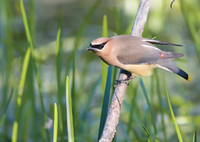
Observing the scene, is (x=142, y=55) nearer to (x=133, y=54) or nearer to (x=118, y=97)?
(x=133, y=54)

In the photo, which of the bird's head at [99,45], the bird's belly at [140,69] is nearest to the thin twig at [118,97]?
the bird's belly at [140,69]

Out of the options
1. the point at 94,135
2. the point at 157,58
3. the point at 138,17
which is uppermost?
the point at 138,17

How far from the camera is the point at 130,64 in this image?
215 cm

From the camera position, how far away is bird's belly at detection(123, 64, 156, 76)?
7.02 feet

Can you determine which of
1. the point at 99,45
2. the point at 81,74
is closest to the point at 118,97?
the point at 99,45

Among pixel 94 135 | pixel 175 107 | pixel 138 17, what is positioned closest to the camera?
pixel 138 17

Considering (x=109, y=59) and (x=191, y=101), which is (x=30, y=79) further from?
(x=191, y=101)

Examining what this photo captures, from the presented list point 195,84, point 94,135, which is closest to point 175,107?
point 195,84

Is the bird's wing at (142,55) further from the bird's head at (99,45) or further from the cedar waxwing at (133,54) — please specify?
the bird's head at (99,45)

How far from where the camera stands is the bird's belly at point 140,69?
7.02ft

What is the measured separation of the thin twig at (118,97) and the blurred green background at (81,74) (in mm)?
129

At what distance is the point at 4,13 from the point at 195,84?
2.90m

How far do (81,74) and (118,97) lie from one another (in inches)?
76.1

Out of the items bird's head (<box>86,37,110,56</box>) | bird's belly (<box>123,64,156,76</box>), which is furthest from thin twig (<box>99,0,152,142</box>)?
bird's head (<box>86,37,110,56</box>)
